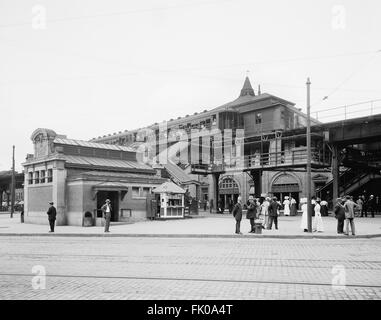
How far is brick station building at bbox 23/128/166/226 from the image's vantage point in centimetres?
2875

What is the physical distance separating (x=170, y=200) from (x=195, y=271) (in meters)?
24.2

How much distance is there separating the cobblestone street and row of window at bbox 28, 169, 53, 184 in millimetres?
15648

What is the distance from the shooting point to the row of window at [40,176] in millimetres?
30250

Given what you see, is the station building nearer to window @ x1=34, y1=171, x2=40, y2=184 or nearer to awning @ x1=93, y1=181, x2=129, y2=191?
awning @ x1=93, y1=181, x2=129, y2=191

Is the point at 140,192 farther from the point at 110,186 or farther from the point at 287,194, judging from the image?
the point at 287,194

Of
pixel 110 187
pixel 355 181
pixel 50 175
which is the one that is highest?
pixel 50 175

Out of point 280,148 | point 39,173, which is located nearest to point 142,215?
point 39,173

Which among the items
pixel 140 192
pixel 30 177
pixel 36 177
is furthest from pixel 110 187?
pixel 30 177

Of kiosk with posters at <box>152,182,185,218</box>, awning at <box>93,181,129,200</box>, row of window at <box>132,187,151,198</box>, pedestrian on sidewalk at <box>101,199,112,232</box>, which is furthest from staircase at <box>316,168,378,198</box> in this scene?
pedestrian on sidewalk at <box>101,199,112,232</box>

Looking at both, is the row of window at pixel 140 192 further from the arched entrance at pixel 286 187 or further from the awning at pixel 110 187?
the arched entrance at pixel 286 187

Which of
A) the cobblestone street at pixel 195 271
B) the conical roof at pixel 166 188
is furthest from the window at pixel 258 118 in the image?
the cobblestone street at pixel 195 271

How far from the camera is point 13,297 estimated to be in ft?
23.7

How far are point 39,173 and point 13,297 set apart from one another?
25.5m

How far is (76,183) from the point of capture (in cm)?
2891
